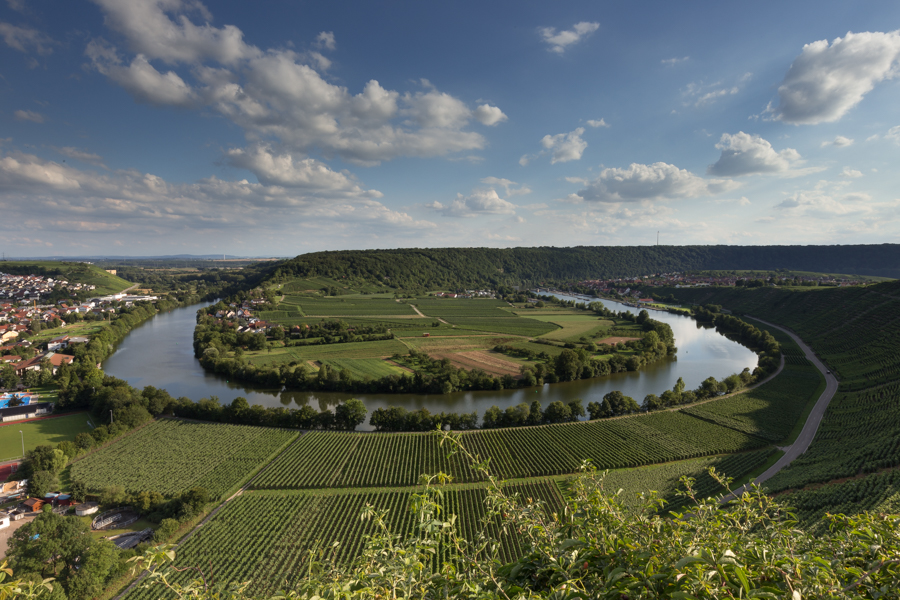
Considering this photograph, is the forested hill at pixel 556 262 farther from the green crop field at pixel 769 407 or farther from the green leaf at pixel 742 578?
the green leaf at pixel 742 578

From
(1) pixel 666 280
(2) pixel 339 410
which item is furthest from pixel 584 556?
(1) pixel 666 280

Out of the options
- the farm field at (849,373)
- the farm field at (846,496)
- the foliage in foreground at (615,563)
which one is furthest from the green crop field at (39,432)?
the farm field at (849,373)

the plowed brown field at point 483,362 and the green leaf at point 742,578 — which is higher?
the green leaf at point 742,578

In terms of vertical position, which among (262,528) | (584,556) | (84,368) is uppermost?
(584,556)

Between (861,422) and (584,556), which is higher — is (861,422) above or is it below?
below

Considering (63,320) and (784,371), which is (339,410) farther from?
(63,320)

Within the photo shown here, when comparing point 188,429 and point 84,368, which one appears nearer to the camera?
point 188,429

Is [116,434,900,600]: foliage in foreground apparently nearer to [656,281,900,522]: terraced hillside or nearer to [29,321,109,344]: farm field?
[656,281,900,522]: terraced hillside
